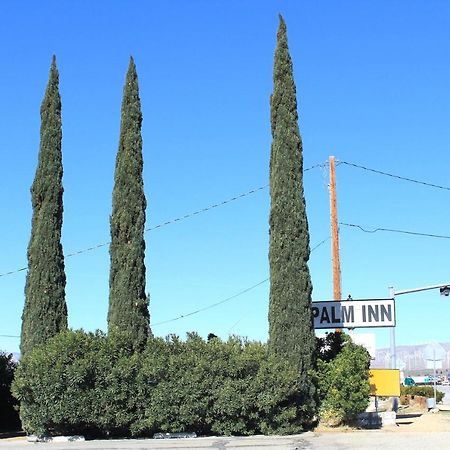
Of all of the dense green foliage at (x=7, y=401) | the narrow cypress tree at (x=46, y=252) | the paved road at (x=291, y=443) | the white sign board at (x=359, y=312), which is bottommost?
the paved road at (x=291, y=443)

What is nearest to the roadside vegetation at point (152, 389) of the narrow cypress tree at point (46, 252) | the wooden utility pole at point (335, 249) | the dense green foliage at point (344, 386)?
the dense green foliage at point (344, 386)

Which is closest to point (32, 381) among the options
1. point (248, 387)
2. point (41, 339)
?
point (41, 339)

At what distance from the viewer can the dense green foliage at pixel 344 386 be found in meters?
18.8

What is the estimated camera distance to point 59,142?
70.1ft

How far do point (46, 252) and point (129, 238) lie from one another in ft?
8.06

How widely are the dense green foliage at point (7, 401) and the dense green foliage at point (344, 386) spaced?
10.4 m

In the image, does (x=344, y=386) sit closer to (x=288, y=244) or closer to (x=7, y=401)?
(x=288, y=244)

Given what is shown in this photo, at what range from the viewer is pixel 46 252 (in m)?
20.0

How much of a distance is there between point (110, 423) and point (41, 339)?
3384 millimetres

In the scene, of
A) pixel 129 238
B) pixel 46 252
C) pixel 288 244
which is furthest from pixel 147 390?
pixel 288 244

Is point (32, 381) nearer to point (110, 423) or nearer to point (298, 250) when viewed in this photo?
point (110, 423)

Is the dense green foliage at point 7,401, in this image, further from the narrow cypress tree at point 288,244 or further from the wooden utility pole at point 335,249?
the wooden utility pole at point 335,249

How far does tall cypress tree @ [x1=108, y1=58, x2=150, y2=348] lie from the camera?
1917cm

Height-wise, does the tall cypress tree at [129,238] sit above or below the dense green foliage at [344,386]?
above
